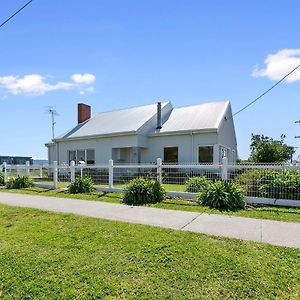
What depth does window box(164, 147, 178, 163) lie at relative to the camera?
66.9 ft

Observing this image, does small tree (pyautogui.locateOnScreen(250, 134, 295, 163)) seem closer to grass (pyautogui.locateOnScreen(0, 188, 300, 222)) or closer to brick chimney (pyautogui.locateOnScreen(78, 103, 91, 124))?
brick chimney (pyautogui.locateOnScreen(78, 103, 91, 124))

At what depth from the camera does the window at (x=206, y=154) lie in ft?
62.6

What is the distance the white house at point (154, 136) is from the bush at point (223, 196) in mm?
9941

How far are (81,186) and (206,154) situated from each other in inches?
380

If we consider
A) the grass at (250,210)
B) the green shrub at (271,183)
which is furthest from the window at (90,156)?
the green shrub at (271,183)

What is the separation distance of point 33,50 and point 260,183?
29.7 ft

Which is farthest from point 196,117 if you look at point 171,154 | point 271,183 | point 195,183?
point 271,183

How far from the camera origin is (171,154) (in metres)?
20.6

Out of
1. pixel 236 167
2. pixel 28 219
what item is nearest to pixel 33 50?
pixel 28 219

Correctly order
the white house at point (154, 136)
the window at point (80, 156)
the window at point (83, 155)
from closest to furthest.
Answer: the white house at point (154, 136), the window at point (83, 155), the window at point (80, 156)

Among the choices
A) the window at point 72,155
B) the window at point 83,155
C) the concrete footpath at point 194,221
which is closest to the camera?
the concrete footpath at point 194,221

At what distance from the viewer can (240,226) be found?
6281 mm

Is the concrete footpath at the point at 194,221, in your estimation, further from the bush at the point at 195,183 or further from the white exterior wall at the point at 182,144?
the white exterior wall at the point at 182,144

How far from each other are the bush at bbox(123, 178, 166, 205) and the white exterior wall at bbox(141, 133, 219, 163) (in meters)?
9.70
